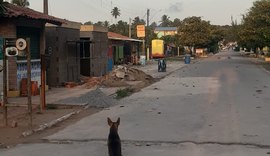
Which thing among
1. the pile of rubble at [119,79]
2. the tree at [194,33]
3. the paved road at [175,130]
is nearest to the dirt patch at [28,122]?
the paved road at [175,130]

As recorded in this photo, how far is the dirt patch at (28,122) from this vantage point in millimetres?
11016

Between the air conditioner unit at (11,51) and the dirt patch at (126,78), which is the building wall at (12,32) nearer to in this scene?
the air conditioner unit at (11,51)

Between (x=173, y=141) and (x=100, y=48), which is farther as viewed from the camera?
(x=100, y=48)

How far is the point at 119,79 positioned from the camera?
2956 cm

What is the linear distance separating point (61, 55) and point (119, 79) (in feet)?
17.0

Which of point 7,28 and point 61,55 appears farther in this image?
point 61,55

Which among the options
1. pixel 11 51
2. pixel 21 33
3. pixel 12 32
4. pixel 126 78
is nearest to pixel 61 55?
pixel 21 33

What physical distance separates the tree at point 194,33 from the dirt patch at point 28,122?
269ft

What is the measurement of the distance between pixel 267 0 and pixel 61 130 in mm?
53953

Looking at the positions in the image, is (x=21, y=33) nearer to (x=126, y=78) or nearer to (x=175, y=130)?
(x=175, y=130)

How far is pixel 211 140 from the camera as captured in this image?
34.4 feet

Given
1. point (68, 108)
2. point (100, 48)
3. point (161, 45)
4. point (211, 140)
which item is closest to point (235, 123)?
point (211, 140)

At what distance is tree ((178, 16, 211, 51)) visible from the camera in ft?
320

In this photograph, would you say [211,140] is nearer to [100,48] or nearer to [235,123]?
[235,123]
